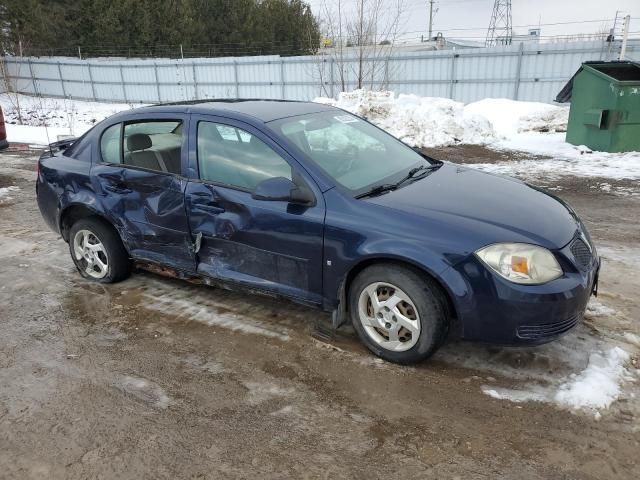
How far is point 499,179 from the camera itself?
4.02 metres

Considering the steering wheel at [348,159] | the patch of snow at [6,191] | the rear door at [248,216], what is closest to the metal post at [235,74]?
the patch of snow at [6,191]

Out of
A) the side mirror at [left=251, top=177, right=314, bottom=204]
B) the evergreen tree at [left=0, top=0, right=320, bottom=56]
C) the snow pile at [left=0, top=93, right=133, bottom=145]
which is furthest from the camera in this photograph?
the evergreen tree at [left=0, top=0, right=320, bottom=56]

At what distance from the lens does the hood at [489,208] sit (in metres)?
3.09

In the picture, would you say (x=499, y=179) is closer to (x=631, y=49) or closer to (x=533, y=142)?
(x=533, y=142)

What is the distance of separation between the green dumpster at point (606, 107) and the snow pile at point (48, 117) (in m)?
12.2

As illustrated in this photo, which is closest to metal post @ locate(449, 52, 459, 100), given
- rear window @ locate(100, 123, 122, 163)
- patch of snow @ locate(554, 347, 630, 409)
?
rear window @ locate(100, 123, 122, 163)

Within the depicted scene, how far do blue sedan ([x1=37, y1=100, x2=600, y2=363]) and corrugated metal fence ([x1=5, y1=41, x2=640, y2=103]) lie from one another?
15.1 m

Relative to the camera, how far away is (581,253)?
127 inches

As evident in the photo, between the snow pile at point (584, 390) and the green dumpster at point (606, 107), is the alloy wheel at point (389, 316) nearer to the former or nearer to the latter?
the snow pile at point (584, 390)

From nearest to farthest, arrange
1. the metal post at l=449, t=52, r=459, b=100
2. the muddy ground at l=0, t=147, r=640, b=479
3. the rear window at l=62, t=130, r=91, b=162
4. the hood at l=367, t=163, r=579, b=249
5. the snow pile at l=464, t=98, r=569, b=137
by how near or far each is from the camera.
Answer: the muddy ground at l=0, t=147, r=640, b=479
the hood at l=367, t=163, r=579, b=249
the rear window at l=62, t=130, r=91, b=162
the snow pile at l=464, t=98, r=569, b=137
the metal post at l=449, t=52, r=459, b=100

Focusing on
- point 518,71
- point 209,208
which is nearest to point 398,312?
point 209,208

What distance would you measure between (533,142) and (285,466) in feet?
36.2

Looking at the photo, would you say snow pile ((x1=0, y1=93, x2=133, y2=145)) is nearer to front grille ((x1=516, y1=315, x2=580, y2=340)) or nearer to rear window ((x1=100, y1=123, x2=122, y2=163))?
rear window ((x1=100, y1=123, x2=122, y2=163))

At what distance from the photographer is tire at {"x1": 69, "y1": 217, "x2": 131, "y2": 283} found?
4.60 m
